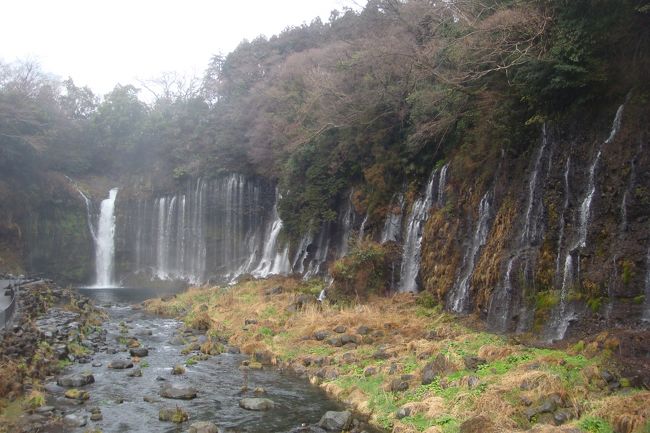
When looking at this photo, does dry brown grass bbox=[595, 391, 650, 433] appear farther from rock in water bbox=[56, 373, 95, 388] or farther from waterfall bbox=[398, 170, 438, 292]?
waterfall bbox=[398, 170, 438, 292]

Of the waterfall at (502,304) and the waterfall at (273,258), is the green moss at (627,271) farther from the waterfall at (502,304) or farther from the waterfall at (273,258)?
the waterfall at (273,258)

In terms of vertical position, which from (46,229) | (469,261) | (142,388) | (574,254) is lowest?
(142,388)

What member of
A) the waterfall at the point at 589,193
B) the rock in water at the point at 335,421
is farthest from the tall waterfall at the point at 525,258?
the rock in water at the point at 335,421


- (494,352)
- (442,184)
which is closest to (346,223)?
(442,184)

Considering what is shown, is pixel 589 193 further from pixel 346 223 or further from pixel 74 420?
pixel 346 223

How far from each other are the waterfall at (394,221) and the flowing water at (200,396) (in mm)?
9068

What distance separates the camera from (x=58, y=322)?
19422 millimetres

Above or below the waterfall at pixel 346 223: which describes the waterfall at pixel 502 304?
below

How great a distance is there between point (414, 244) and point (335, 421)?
459 inches

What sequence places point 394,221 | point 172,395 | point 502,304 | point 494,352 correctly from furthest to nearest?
point 394,221, point 502,304, point 172,395, point 494,352

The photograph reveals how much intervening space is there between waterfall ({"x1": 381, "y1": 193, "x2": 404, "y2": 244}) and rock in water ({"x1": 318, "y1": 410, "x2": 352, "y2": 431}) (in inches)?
505

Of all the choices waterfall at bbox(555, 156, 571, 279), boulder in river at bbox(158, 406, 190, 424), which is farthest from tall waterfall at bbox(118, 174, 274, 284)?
boulder in river at bbox(158, 406, 190, 424)

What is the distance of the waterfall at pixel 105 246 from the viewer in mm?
42938

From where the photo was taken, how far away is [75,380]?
1269cm
